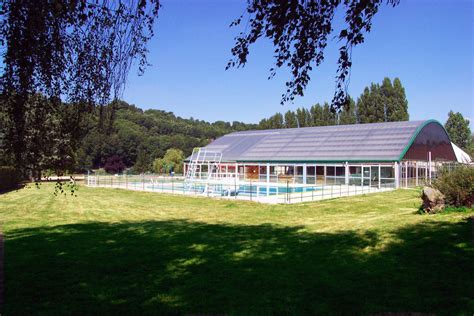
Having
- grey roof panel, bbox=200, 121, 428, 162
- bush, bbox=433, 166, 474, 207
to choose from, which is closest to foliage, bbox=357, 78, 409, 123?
grey roof panel, bbox=200, 121, 428, 162

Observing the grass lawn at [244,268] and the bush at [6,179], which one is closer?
the grass lawn at [244,268]

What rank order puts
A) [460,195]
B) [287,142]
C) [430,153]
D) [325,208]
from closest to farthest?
[460,195], [325,208], [430,153], [287,142]

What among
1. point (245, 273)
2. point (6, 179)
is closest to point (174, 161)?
point (6, 179)

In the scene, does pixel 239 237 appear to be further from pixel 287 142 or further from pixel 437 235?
pixel 287 142

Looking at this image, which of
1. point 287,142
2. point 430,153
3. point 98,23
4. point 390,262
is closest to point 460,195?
point 390,262

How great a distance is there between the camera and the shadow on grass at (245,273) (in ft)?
16.9

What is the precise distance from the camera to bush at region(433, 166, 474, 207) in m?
11.5

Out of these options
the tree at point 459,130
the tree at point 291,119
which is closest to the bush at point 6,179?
the tree at point 291,119

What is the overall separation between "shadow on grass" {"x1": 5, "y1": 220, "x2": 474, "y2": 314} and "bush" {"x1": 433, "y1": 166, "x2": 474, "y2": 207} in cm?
273

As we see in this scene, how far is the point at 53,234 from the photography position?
35.9 feet

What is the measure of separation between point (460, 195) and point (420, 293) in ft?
24.5

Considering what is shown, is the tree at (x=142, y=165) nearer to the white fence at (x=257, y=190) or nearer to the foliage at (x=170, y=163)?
the foliage at (x=170, y=163)

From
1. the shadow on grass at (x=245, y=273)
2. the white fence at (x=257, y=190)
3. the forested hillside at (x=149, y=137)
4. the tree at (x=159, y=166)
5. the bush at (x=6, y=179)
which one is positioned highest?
the forested hillside at (x=149, y=137)

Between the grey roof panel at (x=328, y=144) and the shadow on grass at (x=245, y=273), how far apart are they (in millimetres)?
26872
